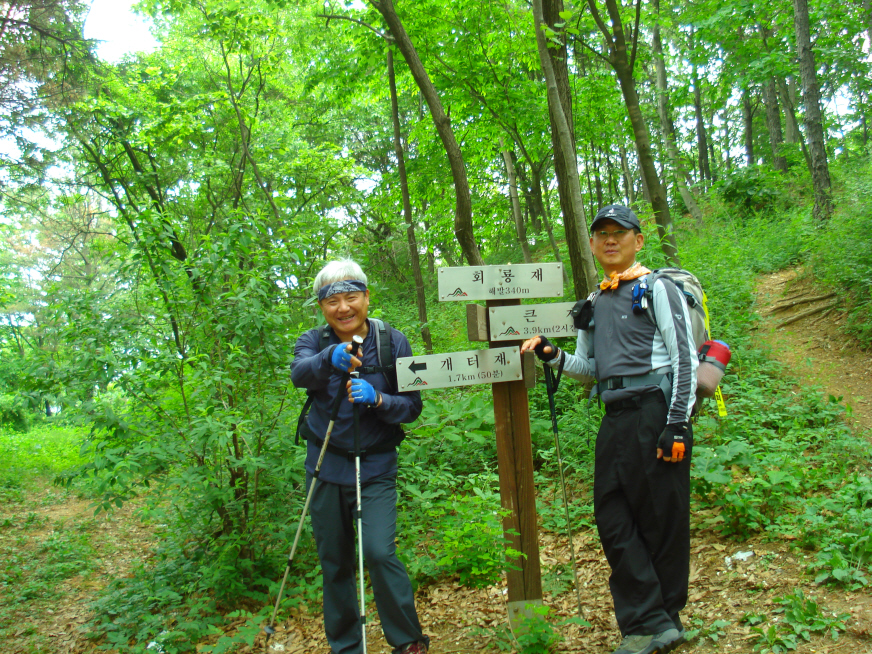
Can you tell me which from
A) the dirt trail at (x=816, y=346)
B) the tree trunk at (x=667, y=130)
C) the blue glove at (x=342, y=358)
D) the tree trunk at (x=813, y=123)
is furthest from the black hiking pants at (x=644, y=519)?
the tree trunk at (x=667, y=130)

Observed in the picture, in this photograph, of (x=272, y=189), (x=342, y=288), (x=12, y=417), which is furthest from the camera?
(x=12, y=417)

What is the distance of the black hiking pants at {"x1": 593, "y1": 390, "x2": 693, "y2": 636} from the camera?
291 centimetres

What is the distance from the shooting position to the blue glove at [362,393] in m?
3.02

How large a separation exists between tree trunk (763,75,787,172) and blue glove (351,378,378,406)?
16.3 metres

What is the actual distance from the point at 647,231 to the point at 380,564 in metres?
5.72

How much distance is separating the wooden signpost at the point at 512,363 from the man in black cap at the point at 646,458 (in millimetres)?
540

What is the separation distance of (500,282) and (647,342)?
97 centimetres

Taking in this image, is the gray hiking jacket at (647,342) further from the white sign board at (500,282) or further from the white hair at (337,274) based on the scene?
the white hair at (337,274)

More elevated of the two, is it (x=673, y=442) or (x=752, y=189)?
(x=752, y=189)

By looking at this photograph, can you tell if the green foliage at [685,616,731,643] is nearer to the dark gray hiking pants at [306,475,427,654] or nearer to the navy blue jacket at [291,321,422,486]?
the dark gray hiking pants at [306,475,427,654]

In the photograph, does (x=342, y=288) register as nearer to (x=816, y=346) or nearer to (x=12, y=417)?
(x=816, y=346)

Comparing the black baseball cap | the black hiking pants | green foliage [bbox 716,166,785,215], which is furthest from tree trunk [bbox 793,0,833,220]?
the black hiking pants

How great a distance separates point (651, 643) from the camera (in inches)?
114

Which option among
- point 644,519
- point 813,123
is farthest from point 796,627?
point 813,123
